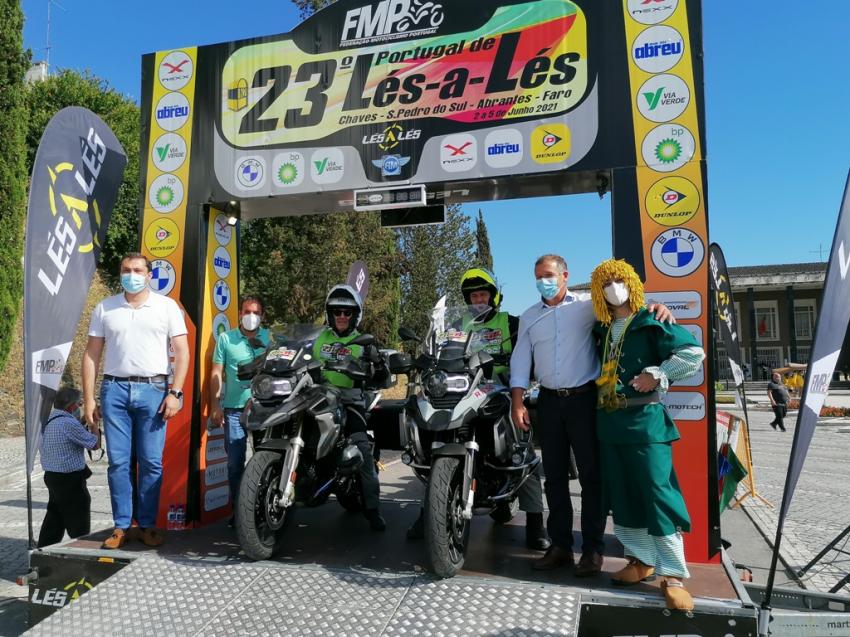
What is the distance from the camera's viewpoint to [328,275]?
1786cm

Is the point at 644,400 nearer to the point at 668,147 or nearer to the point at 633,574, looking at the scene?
the point at 633,574

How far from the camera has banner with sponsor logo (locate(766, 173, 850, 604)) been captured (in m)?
2.97

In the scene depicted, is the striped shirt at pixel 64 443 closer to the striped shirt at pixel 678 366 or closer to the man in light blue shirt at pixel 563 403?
the man in light blue shirt at pixel 563 403

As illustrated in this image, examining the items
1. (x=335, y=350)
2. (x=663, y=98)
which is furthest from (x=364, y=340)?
(x=663, y=98)

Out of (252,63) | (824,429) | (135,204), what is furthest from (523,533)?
(135,204)

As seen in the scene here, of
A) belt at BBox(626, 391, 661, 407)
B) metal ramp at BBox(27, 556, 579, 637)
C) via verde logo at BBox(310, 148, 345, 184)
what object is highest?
via verde logo at BBox(310, 148, 345, 184)

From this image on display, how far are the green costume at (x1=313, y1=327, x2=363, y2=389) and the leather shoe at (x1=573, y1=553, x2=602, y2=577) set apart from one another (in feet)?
6.39

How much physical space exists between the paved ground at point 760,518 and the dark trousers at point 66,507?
0.46m

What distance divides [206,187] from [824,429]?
1811 centimetres

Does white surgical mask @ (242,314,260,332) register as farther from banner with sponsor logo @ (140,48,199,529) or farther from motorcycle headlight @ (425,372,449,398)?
motorcycle headlight @ (425,372,449,398)

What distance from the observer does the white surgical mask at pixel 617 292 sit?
3.37 m

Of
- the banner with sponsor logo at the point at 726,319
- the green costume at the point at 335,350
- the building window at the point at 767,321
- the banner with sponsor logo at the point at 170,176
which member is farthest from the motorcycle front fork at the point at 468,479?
the building window at the point at 767,321

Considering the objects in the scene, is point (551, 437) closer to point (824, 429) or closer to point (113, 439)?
point (113, 439)

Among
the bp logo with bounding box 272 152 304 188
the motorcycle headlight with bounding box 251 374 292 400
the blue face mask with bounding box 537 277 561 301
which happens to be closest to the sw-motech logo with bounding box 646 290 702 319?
the blue face mask with bounding box 537 277 561 301
